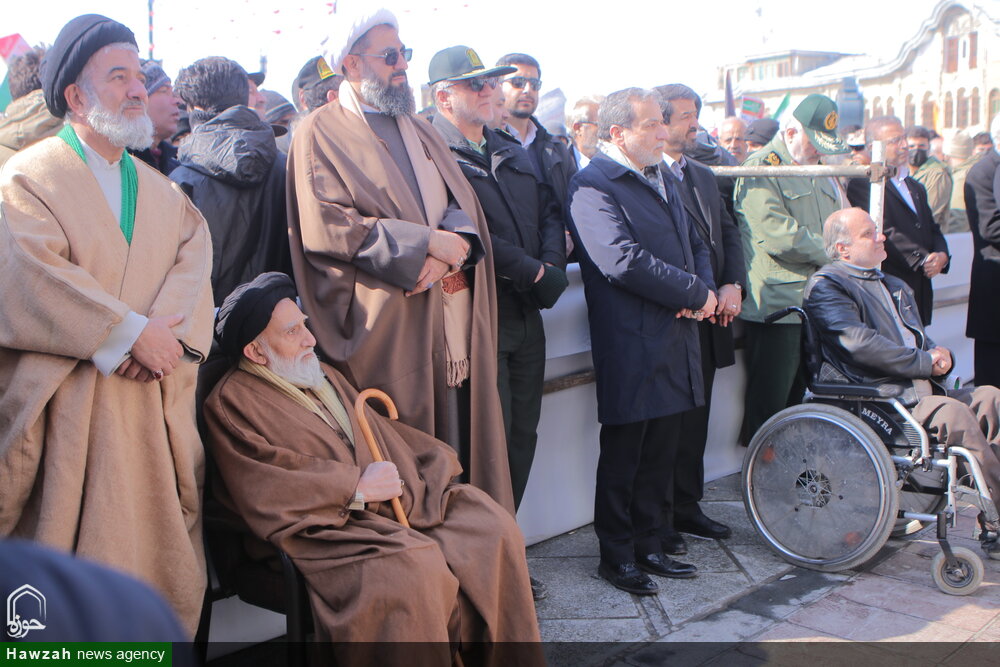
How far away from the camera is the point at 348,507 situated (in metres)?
2.95

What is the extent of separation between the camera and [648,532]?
14.3 feet

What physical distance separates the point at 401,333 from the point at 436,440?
412 millimetres

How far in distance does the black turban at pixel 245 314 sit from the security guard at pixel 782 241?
3.06m

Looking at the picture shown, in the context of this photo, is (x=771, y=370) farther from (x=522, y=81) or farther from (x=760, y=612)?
(x=522, y=81)

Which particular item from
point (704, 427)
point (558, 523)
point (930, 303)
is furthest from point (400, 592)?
point (930, 303)

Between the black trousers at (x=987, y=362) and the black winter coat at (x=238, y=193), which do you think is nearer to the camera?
the black winter coat at (x=238, y=193)

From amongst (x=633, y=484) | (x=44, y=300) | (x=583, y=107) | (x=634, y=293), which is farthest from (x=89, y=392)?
(x=583, y=107)

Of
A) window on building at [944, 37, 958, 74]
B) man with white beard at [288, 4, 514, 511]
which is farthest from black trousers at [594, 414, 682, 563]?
window on building at [944, 37, 958, 74]

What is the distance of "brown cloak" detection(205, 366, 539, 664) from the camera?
8.87 ft

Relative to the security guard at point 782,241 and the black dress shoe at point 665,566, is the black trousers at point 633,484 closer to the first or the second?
the black dress shoe at point 665,566

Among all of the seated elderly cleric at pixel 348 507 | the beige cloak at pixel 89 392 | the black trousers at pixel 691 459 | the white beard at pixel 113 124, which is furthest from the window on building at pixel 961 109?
the beige cloak at pixel 89 392

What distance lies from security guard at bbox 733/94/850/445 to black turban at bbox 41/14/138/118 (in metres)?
3.50

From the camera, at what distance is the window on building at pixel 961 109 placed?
52.5 m

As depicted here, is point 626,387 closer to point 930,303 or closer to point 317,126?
point 317,126
